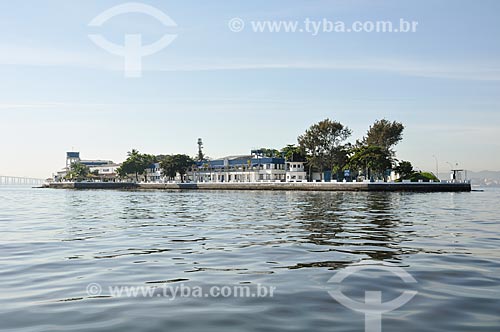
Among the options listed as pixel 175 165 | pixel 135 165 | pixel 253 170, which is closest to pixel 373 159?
pixel 253 170

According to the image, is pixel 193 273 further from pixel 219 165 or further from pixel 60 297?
pixel 219 165

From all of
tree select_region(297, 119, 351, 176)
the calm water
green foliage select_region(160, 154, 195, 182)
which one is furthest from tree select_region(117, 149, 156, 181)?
the calm water

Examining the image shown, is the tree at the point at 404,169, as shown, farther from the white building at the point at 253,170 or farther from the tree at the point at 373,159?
the white building at the point at 253,170

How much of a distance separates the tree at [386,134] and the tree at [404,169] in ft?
13.8

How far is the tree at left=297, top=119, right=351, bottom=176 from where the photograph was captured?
118 m

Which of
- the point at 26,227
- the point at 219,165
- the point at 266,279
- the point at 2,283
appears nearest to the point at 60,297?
the point at 2,283

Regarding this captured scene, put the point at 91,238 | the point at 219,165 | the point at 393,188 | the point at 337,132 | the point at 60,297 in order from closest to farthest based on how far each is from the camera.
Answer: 1. the point at 60,297
2. the point at 91,238
3. the point at 393,188
4. the point at 337,132
5. the point at 219,165

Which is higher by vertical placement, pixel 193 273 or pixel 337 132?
pixel 337 132

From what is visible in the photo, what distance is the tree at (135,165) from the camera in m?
171

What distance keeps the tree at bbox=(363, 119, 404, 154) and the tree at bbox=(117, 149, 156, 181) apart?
8958cm

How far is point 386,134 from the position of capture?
117 m

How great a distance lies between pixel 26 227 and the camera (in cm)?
2272

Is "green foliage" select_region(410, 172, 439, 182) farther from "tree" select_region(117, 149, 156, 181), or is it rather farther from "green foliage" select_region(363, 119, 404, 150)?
"tree" select_region(117, 149, 156, 181)

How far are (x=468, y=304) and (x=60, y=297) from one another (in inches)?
285
